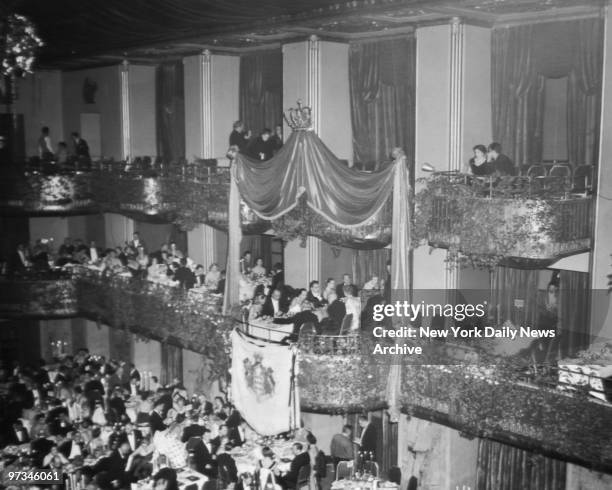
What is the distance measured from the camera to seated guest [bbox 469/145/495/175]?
15.7m

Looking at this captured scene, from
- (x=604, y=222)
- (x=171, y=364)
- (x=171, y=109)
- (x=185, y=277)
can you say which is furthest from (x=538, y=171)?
(x=171, y=364)

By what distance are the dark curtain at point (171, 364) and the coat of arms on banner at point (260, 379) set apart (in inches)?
356

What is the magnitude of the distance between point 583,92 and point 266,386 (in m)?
9.26

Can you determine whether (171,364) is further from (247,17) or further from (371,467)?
(247,17)

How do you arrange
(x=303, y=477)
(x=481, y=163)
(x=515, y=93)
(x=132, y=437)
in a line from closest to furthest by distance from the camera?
(x=303, y=477) → (x=481, y=163) → (x=515, y=93) → (x=132, y=437)

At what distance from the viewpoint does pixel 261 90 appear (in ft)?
74.7

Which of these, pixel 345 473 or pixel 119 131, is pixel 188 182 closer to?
pixel 119 131

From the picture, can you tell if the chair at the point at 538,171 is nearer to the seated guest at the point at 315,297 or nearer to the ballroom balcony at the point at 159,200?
the ballroom balcony at the point at 159,200

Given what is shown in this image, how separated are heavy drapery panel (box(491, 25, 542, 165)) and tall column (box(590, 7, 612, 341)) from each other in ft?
7.91

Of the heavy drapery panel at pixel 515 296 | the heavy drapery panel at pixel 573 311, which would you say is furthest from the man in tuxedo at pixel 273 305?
the heavy drapery panel at pixel 573 311

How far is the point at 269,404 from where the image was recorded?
1667cm

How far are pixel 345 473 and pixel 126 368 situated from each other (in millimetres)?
11179

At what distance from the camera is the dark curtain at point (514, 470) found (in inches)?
682

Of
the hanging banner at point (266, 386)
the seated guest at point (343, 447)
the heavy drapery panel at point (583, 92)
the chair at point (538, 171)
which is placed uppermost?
the heavy drapery panel at point (583, 92)
